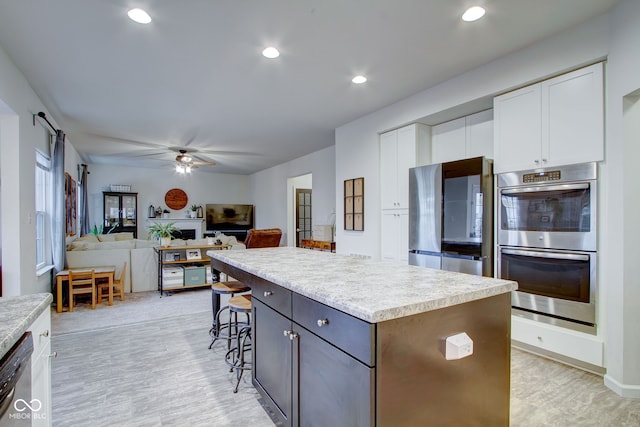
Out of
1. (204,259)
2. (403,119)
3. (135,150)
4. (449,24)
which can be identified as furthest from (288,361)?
(135,150)

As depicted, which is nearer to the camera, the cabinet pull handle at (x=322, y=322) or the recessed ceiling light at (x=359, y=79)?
the cabinet pull handle at (x=322, y=322)

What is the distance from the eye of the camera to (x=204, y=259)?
18.5ft

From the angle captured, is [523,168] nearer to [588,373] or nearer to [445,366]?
[588,373]

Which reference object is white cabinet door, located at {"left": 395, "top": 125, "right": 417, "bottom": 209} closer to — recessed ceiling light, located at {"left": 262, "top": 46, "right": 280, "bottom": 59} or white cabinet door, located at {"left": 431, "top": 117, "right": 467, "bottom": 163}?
white cabinet door, located at {"left": 431, "top": 117, "right": 467, "bottom": 163}

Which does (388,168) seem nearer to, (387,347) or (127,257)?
(387,347)

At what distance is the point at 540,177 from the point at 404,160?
1.53 m

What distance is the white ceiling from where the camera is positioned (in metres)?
2.17

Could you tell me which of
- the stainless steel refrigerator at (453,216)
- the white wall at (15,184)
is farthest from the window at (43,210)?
the stainless steel refrigerator at (453,216)

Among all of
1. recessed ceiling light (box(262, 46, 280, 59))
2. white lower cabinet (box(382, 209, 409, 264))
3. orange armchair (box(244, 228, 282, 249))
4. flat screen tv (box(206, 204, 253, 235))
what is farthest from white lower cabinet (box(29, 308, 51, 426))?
flat screen tv (box(206, 204, 253, 235))

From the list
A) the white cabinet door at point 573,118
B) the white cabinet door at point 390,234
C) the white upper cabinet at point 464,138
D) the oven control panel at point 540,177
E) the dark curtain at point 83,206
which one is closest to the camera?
the white cabinet door at point 573,118

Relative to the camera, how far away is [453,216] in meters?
3.19

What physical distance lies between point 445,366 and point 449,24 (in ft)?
7.61

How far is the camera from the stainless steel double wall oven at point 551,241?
2400 millimetres

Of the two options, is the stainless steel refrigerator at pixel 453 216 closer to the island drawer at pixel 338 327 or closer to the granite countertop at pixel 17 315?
the island drawer at pixel 338 327
